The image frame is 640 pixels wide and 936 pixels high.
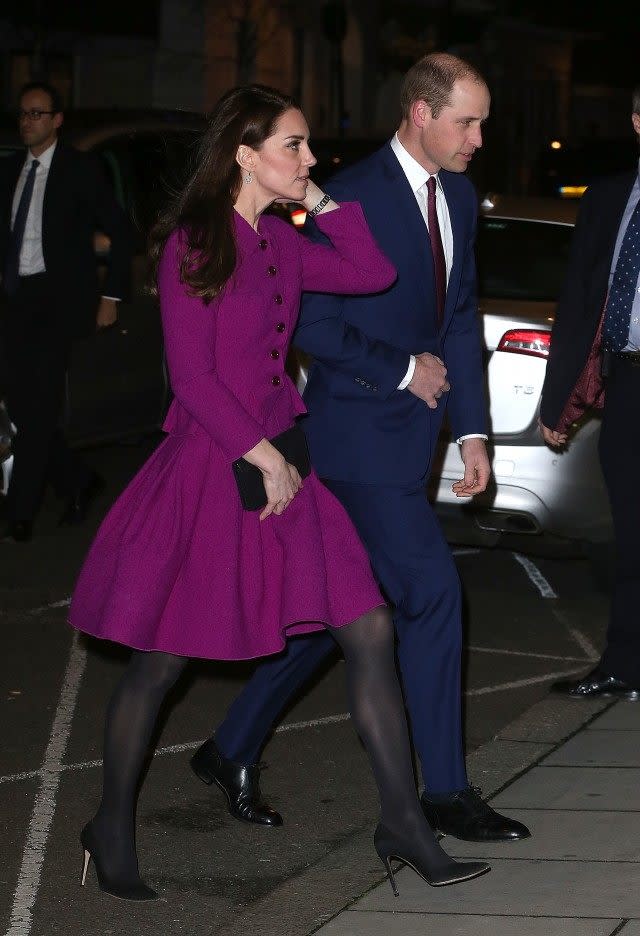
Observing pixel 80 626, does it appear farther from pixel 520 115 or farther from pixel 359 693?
pixel 520 115

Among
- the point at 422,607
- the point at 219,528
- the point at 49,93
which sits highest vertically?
the point at 49,93


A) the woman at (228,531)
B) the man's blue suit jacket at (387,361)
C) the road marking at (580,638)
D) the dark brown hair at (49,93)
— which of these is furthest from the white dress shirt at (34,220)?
the woman at (228,531)

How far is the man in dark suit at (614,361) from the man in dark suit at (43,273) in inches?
135

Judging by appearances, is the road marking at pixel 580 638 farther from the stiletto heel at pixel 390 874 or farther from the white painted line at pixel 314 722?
the stiletto heel at pixel 390 874

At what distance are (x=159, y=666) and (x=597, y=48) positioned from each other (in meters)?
63.0

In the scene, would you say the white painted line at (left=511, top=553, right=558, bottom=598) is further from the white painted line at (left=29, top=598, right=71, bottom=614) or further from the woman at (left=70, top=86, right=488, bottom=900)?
the woman at (left=70, top=86, right=488, bottom=900)

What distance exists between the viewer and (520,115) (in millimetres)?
53438

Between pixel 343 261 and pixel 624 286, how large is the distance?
166cm

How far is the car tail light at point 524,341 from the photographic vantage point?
7.10m

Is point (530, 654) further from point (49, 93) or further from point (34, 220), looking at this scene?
point (49, 93)

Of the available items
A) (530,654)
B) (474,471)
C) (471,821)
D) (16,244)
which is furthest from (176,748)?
(16,244)

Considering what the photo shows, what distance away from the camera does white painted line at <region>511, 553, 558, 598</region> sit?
7.98 meters

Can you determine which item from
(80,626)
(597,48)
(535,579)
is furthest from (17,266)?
(597,48)

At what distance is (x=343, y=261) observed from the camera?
4.53 m
